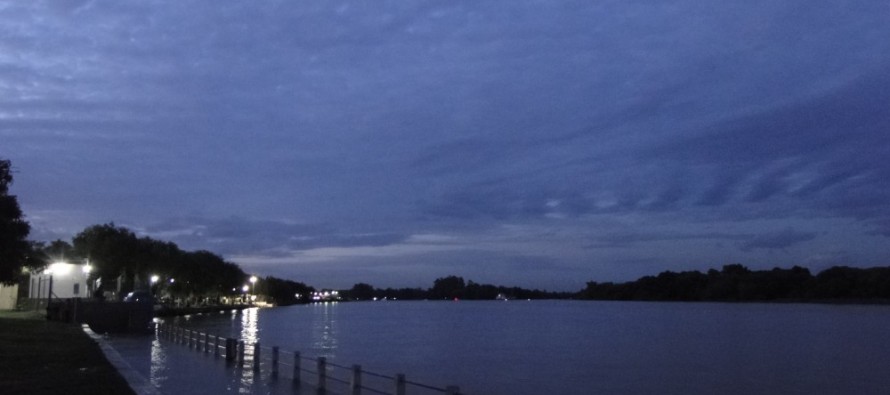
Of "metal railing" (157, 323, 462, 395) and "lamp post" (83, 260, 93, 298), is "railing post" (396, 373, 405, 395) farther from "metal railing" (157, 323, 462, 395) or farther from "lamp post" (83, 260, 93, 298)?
"lamp post" (83, 260, 93, 298)

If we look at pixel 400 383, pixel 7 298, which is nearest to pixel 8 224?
pixel 400 383

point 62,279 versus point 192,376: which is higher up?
point 62,279

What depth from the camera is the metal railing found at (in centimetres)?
2100

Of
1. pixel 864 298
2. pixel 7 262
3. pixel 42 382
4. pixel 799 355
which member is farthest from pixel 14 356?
pixel 864 298

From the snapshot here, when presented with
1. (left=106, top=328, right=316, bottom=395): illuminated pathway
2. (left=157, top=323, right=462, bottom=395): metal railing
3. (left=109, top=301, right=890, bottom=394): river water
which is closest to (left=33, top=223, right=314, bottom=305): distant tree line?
(left=109, top=301, right=890, bottom=394): river water

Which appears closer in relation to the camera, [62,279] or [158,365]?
[158,365]

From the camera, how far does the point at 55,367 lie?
74.3 ft

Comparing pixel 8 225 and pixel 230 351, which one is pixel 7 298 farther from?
pixel 230 351

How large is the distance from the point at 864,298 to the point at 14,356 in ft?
665

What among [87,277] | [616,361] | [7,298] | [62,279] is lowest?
[616,361]

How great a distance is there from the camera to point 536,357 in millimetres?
69062

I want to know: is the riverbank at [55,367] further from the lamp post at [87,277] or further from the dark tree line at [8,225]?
the lamp post at [87,277]

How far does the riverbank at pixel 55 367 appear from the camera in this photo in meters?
18.0

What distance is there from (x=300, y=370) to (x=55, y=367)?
7.12m
